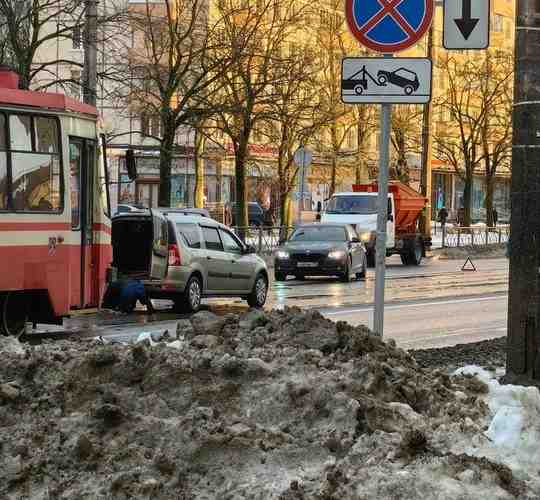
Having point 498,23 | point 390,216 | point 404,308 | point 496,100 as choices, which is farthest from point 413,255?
point 498,23

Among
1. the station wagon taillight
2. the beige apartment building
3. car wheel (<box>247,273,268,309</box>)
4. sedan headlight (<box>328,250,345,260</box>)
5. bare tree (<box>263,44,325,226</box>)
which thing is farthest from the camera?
the beige apartment building

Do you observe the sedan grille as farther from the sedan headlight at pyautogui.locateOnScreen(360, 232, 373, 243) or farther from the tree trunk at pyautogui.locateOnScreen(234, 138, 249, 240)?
the tree trunk at pyautogui.locateOnScreen(234, 138, 249, 240)

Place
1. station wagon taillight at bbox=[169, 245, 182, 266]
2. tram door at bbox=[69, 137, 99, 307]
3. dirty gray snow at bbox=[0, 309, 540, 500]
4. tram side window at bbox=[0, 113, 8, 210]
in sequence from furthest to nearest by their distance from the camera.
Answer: station wagon taillight at bbox=[169, 245, 182, 266], tram door at bbox=[69, 137, 99, 307], tram side window at bbox=[0, 113, 8, 210], dirty gray snow at bbox=[0, 309, 540, 500]

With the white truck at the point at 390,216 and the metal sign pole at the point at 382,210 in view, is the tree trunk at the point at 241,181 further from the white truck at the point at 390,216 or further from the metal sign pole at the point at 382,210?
the metal sign pole at the point at 382,210

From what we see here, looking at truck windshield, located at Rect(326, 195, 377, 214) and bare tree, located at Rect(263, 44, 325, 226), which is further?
bare tree, located at Rect(263, 44, 325, 226)

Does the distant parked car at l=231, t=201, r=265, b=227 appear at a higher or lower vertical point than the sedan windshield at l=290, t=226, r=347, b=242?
lower

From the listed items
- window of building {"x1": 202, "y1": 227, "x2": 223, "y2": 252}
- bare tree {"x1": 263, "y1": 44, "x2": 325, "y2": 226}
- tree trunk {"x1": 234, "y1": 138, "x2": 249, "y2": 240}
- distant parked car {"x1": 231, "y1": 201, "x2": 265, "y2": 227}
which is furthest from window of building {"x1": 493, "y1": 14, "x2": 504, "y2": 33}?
window of building {"x1": 202, "y1": 227, "x2": 223, "y2": 252}

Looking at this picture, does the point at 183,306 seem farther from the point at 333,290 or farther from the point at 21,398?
the point at 21,398

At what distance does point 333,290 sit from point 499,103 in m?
35.6

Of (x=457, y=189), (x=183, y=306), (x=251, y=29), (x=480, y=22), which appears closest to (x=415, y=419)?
(x=480, y=22)

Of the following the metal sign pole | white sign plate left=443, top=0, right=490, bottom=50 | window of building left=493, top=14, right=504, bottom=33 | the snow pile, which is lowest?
the snow pile

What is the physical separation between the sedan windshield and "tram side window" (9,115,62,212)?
15285 mm

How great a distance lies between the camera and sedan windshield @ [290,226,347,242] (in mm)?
28406

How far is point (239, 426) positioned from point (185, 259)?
12909mm
